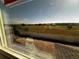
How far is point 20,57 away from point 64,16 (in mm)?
765

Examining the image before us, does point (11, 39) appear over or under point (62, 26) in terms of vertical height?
under

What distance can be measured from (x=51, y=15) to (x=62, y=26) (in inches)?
6.1

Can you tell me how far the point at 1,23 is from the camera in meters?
1.89

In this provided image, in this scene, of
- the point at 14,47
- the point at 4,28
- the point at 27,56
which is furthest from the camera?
the point at 4,28

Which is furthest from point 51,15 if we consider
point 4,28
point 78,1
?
point 4,28

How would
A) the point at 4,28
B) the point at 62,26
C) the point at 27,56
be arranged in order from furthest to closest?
the point at 4,28 < the point at 27,56 < the point at 62,26

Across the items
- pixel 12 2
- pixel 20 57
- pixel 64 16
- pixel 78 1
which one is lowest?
pixel 20 57

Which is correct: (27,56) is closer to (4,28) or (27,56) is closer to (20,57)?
(20,57)

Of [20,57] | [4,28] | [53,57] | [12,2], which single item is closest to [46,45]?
[53,57]

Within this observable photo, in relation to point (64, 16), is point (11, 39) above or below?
below

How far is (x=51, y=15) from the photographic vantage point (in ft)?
3.43

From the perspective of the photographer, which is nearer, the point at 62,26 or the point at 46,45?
the point at 62,26

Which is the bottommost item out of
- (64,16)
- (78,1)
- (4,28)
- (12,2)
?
(4,28)

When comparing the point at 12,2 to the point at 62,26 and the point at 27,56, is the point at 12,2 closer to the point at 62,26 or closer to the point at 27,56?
the point at 27,56
